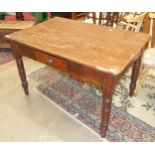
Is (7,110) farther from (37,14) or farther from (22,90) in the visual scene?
(37,14)

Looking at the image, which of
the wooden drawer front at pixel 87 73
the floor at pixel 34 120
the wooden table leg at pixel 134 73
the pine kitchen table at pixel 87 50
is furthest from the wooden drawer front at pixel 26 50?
the wooden table leg at pixel 134 73

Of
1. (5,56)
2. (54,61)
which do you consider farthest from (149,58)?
(5,56)

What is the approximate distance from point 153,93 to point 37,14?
200cm

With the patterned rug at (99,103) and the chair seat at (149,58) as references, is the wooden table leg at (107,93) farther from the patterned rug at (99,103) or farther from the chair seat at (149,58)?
the chair seat at (149,58)

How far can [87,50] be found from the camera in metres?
1.36

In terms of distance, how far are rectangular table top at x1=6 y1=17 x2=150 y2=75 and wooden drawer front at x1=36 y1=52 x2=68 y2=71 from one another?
2.1 inches

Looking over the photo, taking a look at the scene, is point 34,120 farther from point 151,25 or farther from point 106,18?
point 106,18

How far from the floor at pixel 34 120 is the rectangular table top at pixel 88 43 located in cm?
66

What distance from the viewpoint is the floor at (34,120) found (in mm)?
1559

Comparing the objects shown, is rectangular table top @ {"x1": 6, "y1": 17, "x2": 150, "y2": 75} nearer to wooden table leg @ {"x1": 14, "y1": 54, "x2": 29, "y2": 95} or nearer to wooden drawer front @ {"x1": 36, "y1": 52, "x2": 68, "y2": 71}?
wooden drawer front @ {"x1": 36, "y1": 52, "x2": 68, "y2": 71}
